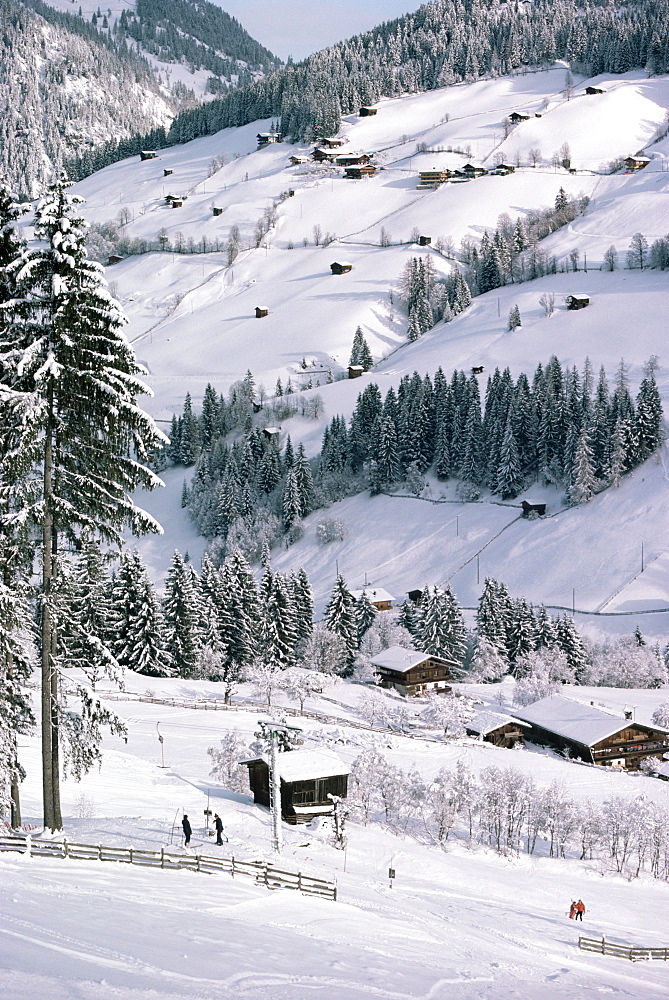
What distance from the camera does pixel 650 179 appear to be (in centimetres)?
18362

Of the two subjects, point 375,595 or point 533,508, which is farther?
point 533,508

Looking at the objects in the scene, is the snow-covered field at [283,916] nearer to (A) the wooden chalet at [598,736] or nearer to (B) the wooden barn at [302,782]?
(B) the wooden barn at [302,782]

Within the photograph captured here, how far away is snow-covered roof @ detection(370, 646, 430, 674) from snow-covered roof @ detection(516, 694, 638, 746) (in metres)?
10.7

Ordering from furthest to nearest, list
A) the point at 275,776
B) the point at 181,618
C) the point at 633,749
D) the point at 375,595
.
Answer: the point at 375,595, the point at 181,618, the point at 633,749, the point at 275,776

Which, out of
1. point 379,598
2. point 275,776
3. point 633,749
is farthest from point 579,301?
point 275,776

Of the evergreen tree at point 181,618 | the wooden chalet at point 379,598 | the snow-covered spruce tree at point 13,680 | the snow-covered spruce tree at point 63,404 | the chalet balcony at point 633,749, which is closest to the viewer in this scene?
the snow-covered spruce tree at point 63,404

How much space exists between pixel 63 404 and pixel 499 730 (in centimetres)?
5023

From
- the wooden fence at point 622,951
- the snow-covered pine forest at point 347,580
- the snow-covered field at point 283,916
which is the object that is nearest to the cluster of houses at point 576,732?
the snow-covered pine forest at point 347,580

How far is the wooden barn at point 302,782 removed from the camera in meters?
35.2

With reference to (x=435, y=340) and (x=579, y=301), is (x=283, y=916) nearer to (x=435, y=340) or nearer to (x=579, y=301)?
(x=579, y=301)

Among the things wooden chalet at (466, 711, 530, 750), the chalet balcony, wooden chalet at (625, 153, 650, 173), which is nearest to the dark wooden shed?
wooden chalet at (625, 153, 650, 173)

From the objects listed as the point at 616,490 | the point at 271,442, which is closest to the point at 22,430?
the point at 616,490

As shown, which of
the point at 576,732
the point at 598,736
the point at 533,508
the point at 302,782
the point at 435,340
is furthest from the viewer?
the point at 435,340

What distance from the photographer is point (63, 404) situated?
17.5 meters
